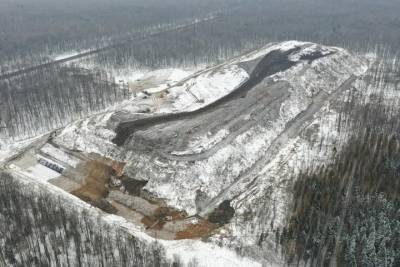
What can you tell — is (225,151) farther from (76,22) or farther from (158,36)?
(76,22)

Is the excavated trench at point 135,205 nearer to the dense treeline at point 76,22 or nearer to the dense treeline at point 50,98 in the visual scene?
the dense treeline at point 50,98

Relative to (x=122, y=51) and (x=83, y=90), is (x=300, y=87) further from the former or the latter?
(x=122, y=51)

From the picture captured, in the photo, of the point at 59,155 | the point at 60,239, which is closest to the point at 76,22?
the point at 59,155

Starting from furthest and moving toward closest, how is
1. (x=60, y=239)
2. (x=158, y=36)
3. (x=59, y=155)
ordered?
(x=158, y=36)
(x=59, y=155)
(x=60, y=239)

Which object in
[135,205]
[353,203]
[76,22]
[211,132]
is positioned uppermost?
[76,22]

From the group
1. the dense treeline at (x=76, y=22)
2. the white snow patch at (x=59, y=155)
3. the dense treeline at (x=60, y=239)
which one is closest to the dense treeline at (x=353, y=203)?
the dense treeline at (x=60, y=239)

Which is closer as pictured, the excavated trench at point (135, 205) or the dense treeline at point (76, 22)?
the excavated trench at point (135, 205)
